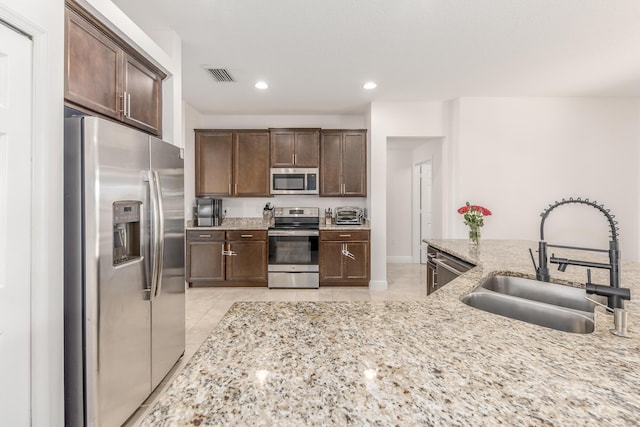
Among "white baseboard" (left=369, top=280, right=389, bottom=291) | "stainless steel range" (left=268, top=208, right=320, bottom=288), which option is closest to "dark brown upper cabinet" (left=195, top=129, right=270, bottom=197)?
"stainless steel range" (left=268, top=208, right=320, bottom=288)

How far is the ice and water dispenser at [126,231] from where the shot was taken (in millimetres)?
1560

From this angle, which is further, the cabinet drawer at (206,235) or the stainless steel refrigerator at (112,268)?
the cabinet drawer at (206,235)

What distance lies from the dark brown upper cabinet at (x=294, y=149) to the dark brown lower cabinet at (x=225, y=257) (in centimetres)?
112

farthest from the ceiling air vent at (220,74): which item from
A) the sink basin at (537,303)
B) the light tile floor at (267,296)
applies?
the sink basin at (537,303)

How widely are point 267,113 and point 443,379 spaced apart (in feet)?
15.1

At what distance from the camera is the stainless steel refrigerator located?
55.0 inches

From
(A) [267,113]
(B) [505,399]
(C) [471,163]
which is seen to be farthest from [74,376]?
(C) [471,163]

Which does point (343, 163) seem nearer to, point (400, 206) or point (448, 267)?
point (400, 206)

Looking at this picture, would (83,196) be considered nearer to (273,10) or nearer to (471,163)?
(273,10)

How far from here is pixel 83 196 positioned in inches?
54.9

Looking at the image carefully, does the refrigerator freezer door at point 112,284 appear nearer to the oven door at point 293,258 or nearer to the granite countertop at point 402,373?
the granite countertop at point 402,373

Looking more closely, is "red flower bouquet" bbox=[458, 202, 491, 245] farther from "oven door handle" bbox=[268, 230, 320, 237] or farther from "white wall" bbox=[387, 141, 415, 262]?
"white wall" bbox=[387, 141, 415, 262]

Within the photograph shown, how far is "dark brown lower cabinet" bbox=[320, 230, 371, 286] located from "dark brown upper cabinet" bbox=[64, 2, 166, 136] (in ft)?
8.58

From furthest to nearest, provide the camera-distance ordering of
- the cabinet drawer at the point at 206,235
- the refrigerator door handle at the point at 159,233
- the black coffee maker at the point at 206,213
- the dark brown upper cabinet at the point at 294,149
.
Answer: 1. the dark brown upper cabinet at the point at 294,149
2. the black coffee maker at the point at 206,213
3. the cabinet drawer at the point at 206,235
4. the refrigerator door handle at the point at 159,233
